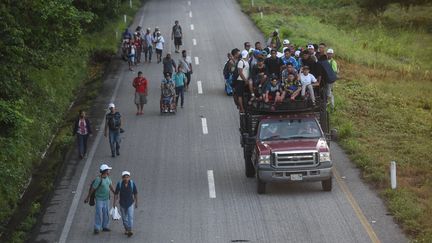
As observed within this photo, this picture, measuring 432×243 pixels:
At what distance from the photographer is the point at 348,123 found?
2606cm

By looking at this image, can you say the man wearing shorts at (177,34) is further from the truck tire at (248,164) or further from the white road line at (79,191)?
the truck tire at (248,164)

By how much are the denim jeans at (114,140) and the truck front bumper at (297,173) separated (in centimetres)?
622

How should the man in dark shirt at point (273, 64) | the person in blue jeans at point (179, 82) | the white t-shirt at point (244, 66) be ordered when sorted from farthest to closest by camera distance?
1. the person in blue jeans at point (179, 82)
2. the white t-shirt at point (244, 66)
3. the man in dark shirt at point (273, 64)

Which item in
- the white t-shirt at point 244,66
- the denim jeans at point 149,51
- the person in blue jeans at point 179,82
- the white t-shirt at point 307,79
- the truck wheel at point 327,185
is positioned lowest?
the denim jeans at point 149,51

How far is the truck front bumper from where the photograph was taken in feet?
62.5

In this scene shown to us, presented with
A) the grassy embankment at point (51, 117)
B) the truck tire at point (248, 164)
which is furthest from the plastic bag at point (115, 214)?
the truck tire at point (248, 164)

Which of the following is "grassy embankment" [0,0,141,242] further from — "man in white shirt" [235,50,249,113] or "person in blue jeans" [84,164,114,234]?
"man in white shirt" [235,50,249,113]

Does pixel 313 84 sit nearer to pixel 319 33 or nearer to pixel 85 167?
pixel 85 167

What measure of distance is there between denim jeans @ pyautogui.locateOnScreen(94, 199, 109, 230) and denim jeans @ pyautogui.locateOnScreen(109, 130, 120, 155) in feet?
21.8

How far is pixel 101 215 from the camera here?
57.2 feet

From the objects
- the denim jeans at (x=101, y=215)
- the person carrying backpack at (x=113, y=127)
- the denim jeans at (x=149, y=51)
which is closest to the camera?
the denim jeans at (x=101, y=215)

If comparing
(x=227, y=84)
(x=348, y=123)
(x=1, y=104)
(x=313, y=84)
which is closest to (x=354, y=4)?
(x=227, y=84)

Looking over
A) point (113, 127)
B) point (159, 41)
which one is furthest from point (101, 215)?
point (159, 41)

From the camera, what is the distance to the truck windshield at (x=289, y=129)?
19.8 metres
